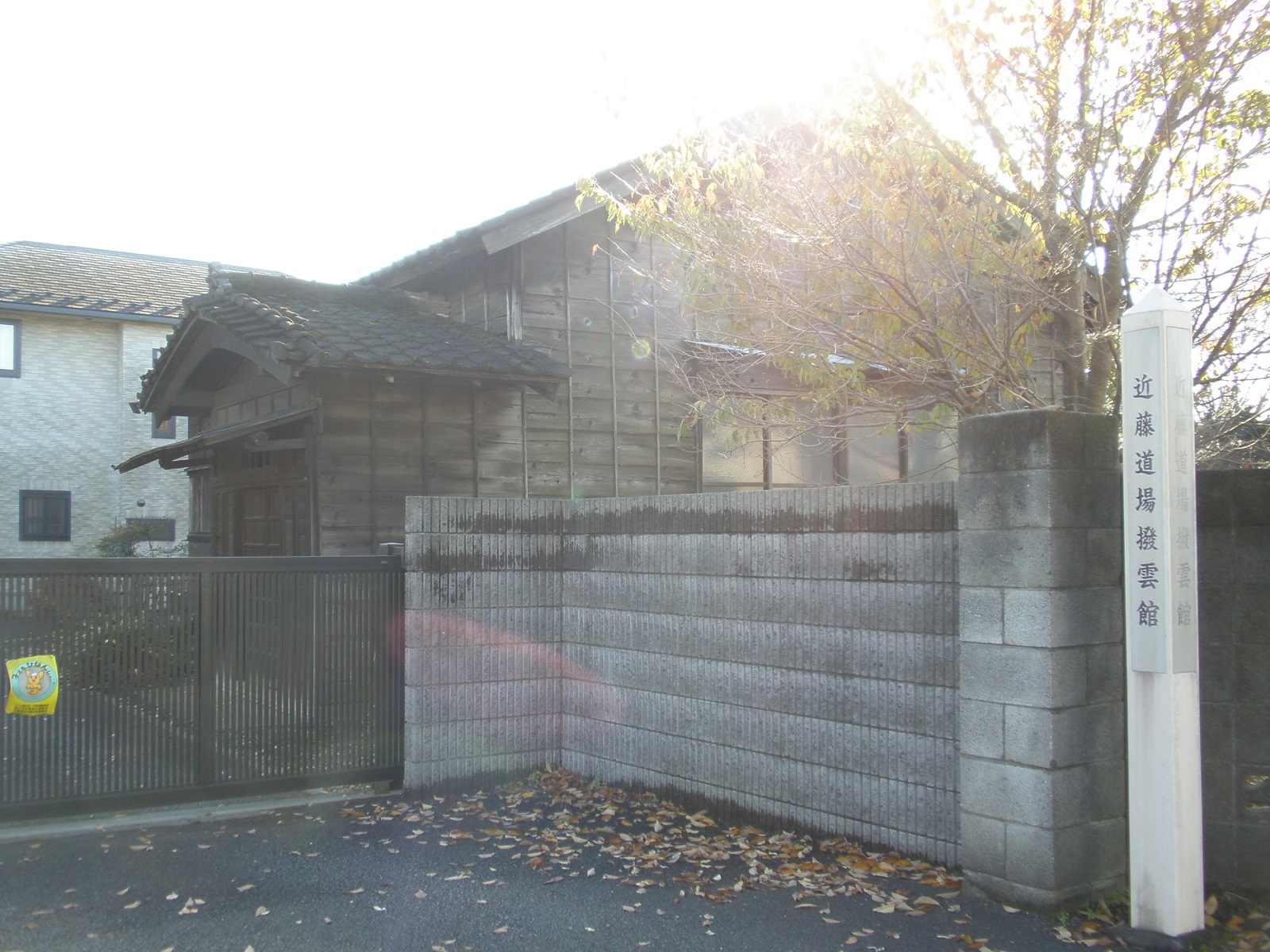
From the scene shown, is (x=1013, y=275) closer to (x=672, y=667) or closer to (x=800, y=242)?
(x=800, y=242)

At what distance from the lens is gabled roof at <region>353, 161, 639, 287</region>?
10.1m

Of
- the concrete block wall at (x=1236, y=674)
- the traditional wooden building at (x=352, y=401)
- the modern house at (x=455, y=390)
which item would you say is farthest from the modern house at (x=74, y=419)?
the concrete block wall at (x=1236, y=674)

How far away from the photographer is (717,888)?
498 centimetres

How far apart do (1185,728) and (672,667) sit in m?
3.06

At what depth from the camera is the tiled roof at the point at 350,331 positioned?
345 inches

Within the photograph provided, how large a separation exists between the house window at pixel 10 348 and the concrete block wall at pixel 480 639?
19.4 meters

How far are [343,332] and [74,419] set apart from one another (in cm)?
1673

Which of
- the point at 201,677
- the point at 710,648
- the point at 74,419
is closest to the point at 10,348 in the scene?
the point at 74,419

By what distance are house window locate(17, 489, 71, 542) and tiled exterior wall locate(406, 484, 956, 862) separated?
62.5 ft

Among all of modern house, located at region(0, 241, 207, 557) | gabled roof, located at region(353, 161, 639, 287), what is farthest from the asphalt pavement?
modern house, located at region(0, 241, 207, 557)

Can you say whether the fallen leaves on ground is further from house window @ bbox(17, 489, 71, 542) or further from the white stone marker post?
house window @ bbox(17, 489, 71, 542)

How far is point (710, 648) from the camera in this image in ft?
20.4

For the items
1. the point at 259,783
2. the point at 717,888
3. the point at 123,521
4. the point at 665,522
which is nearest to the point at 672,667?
the point at 665,522

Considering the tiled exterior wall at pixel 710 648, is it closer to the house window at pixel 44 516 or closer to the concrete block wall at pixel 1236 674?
the concrete block wall at pixel 1236 674
